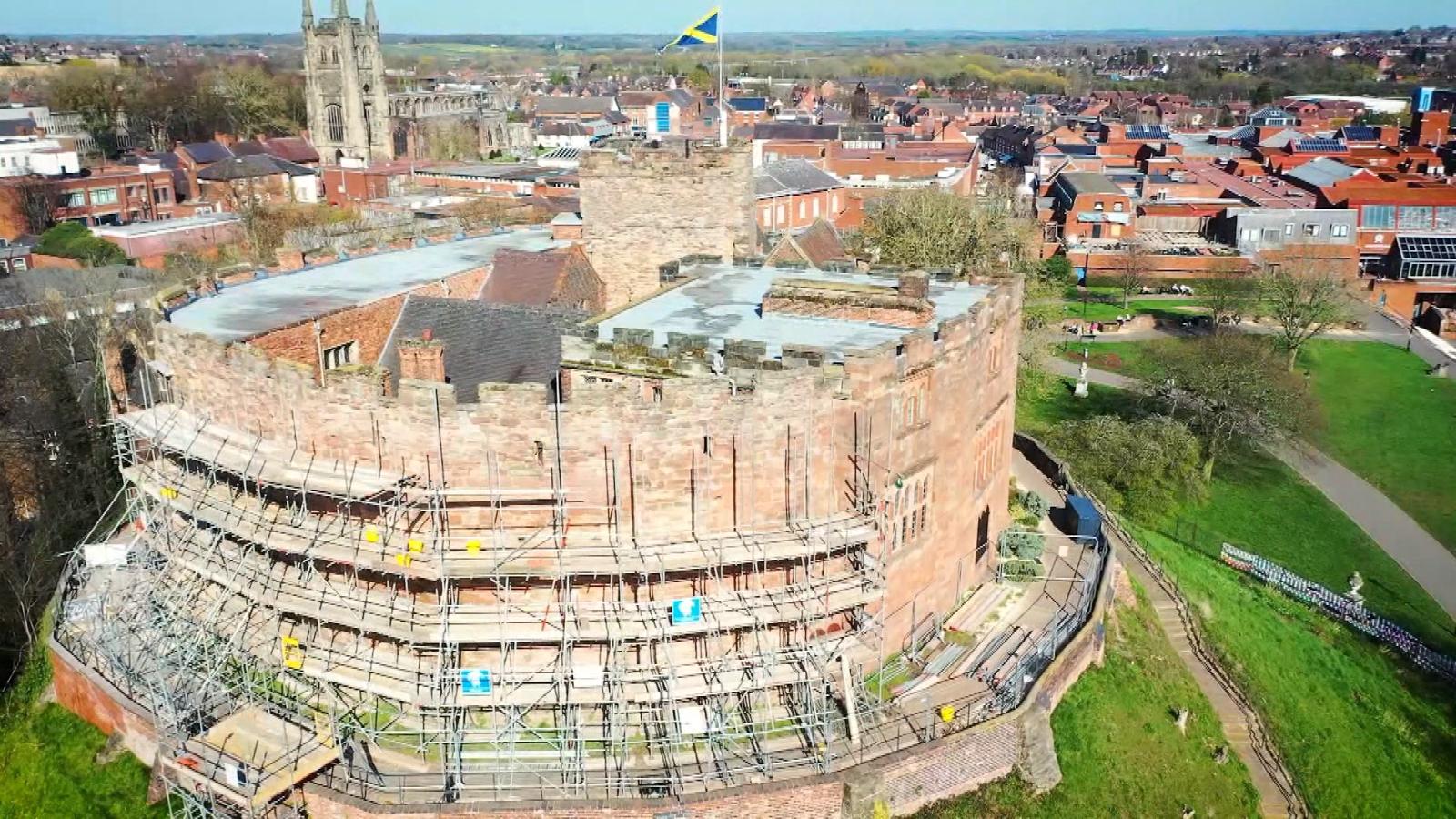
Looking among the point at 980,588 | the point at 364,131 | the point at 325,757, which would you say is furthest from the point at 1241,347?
the point at 364,131

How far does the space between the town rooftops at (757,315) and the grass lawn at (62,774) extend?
13.1 meters

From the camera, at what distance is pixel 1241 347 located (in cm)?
5300

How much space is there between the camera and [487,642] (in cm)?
2025

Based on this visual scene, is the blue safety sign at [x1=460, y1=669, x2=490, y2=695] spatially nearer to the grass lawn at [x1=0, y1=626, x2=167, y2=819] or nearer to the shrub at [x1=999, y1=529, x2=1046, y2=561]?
the grass lawn at [x1=0, y1=626, x2=167, y2=819]

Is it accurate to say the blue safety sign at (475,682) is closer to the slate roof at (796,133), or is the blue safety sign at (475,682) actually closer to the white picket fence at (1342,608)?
the white picket fence at (1342,608)

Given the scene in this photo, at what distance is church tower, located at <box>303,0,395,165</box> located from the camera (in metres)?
97.6

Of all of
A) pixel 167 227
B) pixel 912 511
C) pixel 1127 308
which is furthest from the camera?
pixel 1127 308

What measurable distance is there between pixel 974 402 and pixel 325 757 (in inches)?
628

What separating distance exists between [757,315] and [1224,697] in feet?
48.9

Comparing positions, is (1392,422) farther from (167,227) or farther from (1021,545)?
(167,227)

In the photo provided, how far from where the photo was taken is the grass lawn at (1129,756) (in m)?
21.6

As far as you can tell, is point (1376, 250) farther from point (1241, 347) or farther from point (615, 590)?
point (615, 590)

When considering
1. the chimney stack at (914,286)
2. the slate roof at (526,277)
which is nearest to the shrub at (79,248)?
the slate roof at (526,277)

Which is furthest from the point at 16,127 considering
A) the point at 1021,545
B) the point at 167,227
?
the point at 1021,545
